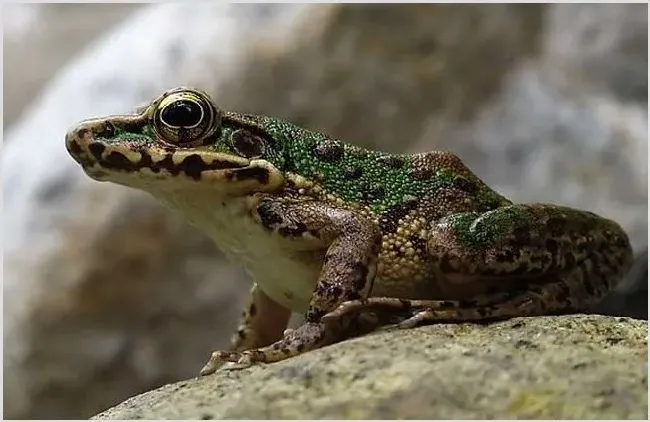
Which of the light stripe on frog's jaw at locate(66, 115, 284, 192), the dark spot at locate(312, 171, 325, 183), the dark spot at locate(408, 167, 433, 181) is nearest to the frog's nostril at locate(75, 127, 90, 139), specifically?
the light stripe on frog's jaw at locate(66, 115, 284, 192)

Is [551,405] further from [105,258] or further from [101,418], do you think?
[105,258]

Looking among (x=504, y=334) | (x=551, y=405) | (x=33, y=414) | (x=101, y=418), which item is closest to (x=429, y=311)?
(x=504, y=334)

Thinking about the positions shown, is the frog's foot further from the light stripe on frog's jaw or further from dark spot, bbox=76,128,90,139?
dark spot, bbox=76,128,90,139

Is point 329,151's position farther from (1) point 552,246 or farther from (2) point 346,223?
(1) point 552,246

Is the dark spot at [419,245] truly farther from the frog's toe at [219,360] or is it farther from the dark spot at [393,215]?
the frog's toe at [219,360]

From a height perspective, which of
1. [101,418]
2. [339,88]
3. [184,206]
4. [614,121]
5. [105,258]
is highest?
[339,88]

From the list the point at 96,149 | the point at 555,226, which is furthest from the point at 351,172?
the point at 96,149

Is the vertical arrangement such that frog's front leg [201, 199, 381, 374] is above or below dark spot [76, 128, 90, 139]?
below

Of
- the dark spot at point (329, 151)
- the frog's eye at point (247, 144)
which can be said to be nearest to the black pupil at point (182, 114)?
the frog's eye at point (247, 144)
